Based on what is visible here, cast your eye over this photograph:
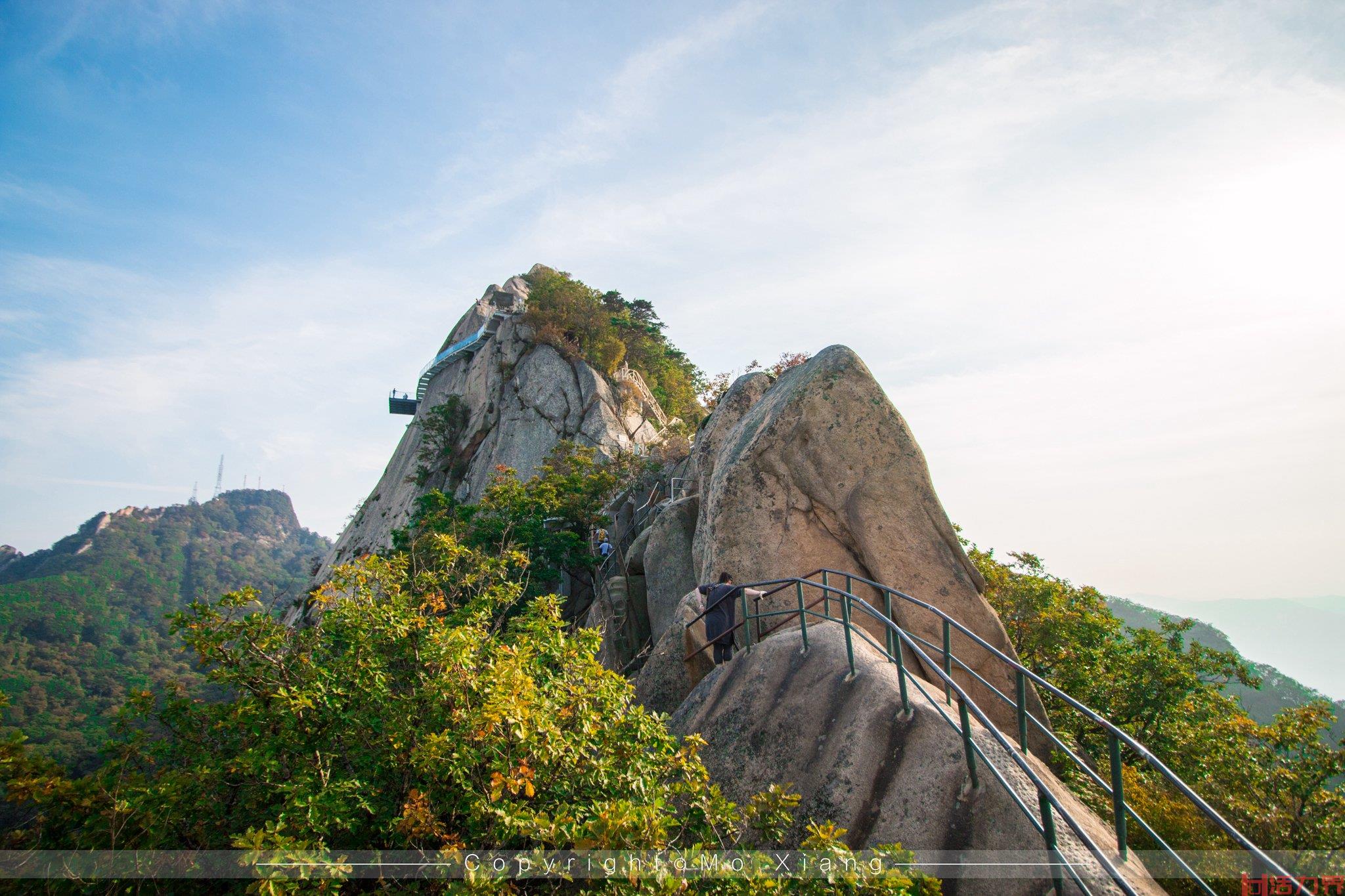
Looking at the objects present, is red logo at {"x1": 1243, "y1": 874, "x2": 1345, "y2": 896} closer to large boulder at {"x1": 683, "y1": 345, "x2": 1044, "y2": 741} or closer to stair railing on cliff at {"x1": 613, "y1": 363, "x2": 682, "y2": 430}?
large boulder at {"x1": 683, "y1": 345, "x2": 1044, "y2": 741}

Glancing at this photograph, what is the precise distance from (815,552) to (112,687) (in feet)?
263

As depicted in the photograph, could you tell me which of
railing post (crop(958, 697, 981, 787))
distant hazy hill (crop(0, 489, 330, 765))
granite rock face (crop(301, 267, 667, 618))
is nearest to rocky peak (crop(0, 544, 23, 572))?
distant hazy hill (crop(0, 489, 330, 765))

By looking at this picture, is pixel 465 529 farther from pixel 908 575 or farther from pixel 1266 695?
A: pixel 1266 695

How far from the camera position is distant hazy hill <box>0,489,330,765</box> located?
59.8 meters

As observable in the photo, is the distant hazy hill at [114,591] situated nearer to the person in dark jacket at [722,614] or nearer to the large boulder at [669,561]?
the large boulder at [669,561]

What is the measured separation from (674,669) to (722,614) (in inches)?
51.8

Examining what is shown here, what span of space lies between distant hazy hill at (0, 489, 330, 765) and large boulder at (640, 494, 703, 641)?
2396 cm

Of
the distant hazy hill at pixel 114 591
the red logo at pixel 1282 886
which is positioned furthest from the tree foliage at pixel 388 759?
the distant hazy hill at pixel 114 591

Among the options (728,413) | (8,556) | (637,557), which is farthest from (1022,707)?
(8,556)

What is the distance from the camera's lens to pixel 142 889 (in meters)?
3.77

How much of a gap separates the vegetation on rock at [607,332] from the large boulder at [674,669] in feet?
79.9

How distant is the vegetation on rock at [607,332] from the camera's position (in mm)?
39250

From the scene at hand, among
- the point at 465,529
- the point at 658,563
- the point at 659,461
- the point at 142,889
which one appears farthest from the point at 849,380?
the point at 465,529

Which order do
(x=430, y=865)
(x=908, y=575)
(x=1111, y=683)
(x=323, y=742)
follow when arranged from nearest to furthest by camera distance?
(x=430, y=865) < (x=323, y=742) < (x=908, y=575) < (x=1111, y=683)
